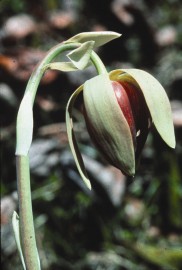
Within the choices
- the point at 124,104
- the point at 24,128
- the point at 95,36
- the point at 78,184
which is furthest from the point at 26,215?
the point at 78,184

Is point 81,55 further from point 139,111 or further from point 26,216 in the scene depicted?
point 26,216

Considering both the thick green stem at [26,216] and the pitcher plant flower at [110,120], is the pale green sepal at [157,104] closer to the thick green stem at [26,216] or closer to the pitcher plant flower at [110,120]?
the pitcher plant flower at [110,120]

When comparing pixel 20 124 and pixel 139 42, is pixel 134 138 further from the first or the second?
pixel 139 42

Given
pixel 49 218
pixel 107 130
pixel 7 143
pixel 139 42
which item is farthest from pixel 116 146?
pixel 139 42

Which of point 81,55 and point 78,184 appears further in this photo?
point 78,184

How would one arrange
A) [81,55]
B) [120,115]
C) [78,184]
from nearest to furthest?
[120,115] < [81,55] < [78,184]

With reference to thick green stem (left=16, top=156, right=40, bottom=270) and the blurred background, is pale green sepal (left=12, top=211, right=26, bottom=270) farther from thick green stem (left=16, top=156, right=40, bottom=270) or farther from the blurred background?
the blurred background

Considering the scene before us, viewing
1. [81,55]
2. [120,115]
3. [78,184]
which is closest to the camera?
[120,115]
